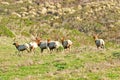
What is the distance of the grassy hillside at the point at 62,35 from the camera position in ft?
74.7

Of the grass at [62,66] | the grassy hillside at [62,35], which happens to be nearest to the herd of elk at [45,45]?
the grassy hillside at [62,35]

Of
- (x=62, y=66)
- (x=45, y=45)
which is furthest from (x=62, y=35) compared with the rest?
(x=62, y=66)

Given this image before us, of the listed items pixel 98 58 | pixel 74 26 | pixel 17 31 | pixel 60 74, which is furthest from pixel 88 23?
pixel 60 74

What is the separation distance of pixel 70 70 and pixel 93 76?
245cm

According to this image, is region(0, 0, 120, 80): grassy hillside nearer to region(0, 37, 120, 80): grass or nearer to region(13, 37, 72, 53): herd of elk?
region(0, 37, 120, 80): grass

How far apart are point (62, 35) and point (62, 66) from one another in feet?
101

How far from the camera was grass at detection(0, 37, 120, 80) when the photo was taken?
70.0ft

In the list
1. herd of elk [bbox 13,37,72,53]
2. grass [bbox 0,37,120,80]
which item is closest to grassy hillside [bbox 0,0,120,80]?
grass [bbox 0,37,120,80]

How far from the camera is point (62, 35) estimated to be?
55.2 metres

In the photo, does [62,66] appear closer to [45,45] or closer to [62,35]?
[45,45]

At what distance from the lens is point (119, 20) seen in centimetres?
6781

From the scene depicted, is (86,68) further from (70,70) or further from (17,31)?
(17,31)

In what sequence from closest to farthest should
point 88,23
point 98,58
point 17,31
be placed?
point 98,58, point 17,31, point 88,23

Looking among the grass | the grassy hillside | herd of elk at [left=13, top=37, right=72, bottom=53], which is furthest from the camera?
herd of elk at [left=13, top=37, right=72, bottom=53]
